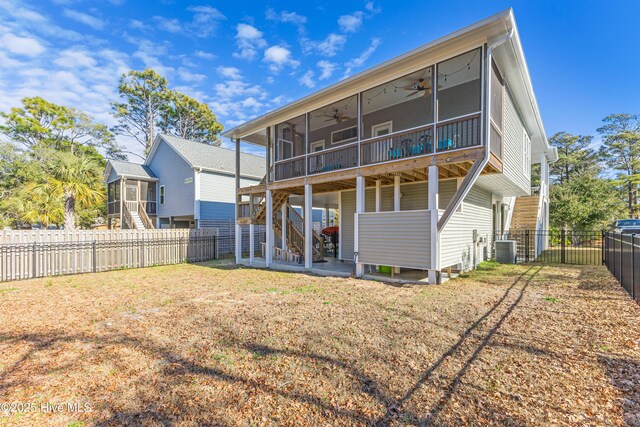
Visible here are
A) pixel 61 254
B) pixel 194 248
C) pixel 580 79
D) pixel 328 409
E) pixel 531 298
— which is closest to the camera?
pixel 328 409

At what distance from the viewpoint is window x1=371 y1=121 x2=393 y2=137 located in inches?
453

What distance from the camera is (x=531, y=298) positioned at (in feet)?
20.8

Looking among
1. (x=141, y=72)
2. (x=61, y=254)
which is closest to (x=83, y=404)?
(x=61, y=254)

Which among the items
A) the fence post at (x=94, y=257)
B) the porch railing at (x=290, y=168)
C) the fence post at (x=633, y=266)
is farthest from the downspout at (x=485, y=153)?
the fence post at (x=94, y=257)

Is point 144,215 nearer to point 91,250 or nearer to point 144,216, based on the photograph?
point 144,216

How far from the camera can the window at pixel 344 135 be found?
41.5ft

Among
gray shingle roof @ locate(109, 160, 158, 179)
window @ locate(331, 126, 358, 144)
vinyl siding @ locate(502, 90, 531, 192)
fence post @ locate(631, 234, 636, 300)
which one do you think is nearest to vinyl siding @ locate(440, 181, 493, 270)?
vinyl siding @ locate(502, 90, 531, 192)

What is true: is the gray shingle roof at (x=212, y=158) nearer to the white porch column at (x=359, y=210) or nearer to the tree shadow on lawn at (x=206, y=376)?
the white porch column at (x=359, y=210)

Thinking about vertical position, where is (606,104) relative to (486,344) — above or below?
above

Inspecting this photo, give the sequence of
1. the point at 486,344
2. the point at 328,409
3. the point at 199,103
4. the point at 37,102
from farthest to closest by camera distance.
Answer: the point at 199,103, the point at 37,102, the point at 486,344, the point at 328,409

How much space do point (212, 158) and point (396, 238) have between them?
52.3 feet

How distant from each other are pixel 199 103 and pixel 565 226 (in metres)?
38.9

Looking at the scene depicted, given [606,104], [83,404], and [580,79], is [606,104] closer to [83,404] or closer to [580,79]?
[580,79]

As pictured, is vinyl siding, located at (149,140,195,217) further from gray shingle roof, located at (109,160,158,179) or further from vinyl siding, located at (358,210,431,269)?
vinyl siding, located at (358,210,431,269)
